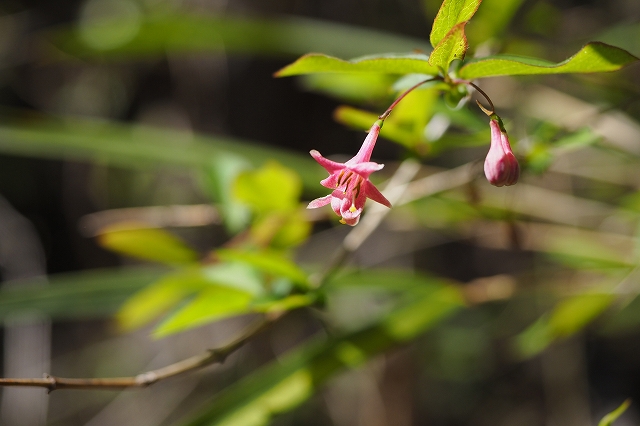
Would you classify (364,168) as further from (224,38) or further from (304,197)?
(304,197)

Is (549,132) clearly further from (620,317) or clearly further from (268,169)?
(620,317)

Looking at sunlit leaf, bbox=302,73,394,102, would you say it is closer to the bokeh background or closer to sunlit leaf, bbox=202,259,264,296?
the bokeh background

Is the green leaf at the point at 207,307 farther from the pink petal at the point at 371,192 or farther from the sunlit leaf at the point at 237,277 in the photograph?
the pink petal at the point at 371,192

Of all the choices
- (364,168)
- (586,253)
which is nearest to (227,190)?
(364,168)

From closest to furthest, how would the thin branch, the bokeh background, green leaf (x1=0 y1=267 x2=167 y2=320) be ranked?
1. the thin branch
2. green leaf (x1=0 y1=267 x2=167 y2=320)
3. the bokeh background

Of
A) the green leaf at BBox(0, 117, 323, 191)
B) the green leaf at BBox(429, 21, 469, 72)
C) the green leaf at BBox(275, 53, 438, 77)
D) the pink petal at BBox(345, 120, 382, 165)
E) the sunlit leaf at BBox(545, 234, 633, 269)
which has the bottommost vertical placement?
the pink petal at BBox(345, 120, 382, 165)

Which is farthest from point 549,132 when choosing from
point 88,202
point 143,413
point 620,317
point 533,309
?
point 88,202

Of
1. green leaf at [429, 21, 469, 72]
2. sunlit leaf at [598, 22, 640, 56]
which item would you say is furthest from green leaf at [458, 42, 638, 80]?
sunlit leaf at [598, 22, 640, 56]
